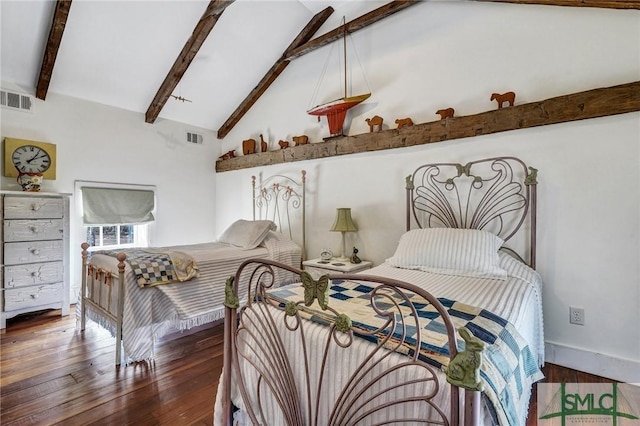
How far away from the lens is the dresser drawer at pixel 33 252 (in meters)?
3.02

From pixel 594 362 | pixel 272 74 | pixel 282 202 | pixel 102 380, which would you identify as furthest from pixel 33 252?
pixel 594 362

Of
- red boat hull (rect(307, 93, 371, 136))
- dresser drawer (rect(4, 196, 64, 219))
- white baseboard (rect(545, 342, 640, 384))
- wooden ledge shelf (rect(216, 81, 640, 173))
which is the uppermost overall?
red boat hull (rect(307, 93, 371, 136))

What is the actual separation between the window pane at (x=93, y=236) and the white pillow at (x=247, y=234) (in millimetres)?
1777

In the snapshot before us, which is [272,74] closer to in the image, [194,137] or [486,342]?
[194,137]

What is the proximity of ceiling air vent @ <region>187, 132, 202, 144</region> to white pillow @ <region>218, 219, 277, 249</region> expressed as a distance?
6.65 feet

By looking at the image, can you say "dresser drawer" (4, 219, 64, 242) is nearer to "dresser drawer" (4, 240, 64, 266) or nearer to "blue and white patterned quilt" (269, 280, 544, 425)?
"dresser drawer" (4, 240, 64, 266)

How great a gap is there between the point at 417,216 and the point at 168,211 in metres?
3.76

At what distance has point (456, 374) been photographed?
0.82m

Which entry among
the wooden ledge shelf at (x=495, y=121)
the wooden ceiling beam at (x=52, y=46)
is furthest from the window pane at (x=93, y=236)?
the wooden ledge shelf at (x=495, y=121)

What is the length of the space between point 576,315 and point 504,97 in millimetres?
1833

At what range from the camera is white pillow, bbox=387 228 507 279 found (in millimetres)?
2190

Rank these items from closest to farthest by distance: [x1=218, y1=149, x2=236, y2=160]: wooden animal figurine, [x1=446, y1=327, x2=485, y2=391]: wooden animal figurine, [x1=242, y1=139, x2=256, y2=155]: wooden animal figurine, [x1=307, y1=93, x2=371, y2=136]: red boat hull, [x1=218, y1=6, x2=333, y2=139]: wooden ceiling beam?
[x1=446, y1=327, x2=485, y2=391]: wooden animal figurine < [x1=307, y1=93, x2=371, y2=136]: red boat hull < [x1=218, y1=6, x2=333, y2=139]: wooden ceiling beam < [x1=242, y1=139, x2=256, y2=155]: wooden animal figurine < [x1=218, y1=149, x2=236, y2=160]: wooden animal figurine

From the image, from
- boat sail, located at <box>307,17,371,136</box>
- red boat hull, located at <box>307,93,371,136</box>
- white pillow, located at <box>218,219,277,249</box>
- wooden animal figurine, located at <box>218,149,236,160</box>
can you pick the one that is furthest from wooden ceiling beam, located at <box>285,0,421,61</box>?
white pillow, located at <box>218,219,277,249</box>

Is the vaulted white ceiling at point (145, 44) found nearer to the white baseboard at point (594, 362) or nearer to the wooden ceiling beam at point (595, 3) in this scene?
the wooden ceiling beam at point (595, 3)
